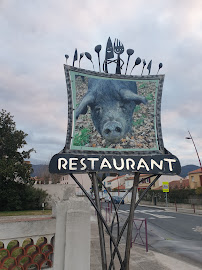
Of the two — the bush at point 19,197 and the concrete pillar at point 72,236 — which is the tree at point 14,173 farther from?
the concrete pillar at point 72,236

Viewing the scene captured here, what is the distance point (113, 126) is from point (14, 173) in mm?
22458

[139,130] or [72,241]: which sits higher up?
[139,130]

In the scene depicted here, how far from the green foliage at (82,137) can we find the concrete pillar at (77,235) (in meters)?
1.33

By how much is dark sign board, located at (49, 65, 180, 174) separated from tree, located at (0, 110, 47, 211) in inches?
812

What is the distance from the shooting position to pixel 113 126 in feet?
18.9

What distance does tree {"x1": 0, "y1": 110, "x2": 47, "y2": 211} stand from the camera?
2447 centimetres

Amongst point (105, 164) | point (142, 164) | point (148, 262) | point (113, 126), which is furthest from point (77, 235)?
point (148, 262)

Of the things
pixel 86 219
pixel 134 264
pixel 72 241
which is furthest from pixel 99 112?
pixel 134 264

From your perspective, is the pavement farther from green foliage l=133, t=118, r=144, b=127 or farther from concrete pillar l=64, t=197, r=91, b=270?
green foliage l=133, t=118, r=144, b=127

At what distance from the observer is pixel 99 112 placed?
5805 mm

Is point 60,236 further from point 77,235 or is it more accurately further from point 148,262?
point 148,262

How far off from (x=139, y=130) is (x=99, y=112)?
1.13 metres

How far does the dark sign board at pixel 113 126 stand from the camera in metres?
5.18

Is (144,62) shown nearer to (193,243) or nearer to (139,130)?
(139,130)
